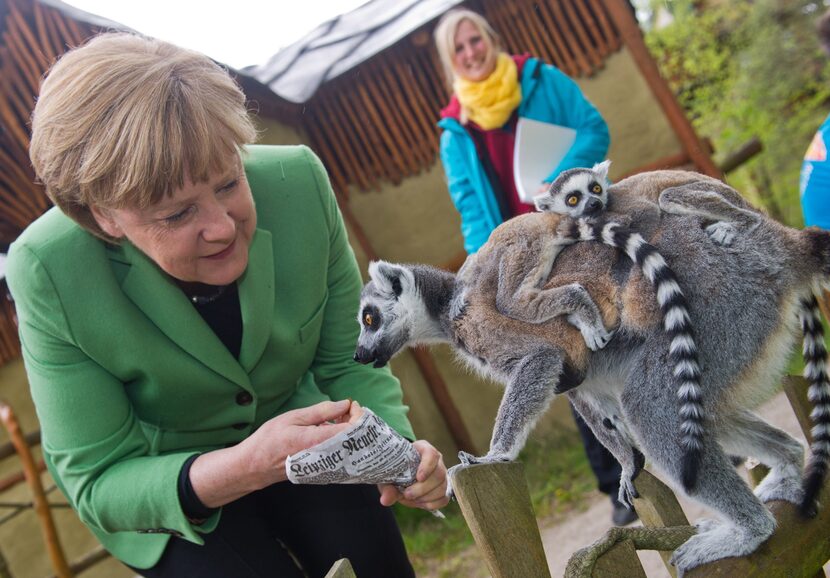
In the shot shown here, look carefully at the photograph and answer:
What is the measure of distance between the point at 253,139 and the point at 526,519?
103 cm

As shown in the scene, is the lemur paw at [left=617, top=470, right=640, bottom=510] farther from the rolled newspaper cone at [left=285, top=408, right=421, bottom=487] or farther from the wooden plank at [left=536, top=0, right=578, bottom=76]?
the wooden plank at [left=536, top=0, right=578, bottom=76]

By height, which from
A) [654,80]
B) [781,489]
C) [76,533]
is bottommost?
[76,533]

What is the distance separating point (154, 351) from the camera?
5.72 ft

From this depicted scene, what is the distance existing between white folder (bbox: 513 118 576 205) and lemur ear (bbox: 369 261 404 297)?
527mm

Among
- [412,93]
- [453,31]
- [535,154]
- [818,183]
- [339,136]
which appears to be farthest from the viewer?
[339,136]

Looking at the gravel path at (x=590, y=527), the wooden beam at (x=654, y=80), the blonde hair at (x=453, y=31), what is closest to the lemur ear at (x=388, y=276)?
the blonde hair at (x=453, y=31)

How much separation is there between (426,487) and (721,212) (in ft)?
2.71

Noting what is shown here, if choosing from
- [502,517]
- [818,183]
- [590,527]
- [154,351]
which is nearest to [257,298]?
[154,351]

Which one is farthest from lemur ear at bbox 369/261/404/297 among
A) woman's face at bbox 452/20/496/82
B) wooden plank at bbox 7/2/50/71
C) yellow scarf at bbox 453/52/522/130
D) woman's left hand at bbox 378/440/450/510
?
wooden plank at bbox 7/2/50/71

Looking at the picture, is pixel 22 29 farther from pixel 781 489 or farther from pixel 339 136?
pixel 781 489

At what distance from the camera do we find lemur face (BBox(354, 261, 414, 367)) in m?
1.67

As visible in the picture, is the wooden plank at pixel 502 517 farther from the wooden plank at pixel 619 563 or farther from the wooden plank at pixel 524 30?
the wooden plank at pixel 524 30

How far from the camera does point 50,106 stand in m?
1.51

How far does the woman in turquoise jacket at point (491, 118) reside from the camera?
9.37 ft
